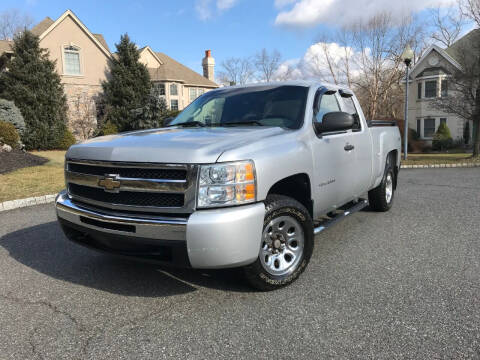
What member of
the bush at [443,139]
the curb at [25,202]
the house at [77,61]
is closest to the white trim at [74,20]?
the house at [77,61]

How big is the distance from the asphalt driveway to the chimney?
42536 millimetres

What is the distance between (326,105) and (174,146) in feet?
7.41

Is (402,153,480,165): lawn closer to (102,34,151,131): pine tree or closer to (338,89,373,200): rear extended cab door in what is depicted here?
(338,89,373,200): rear extended cab door

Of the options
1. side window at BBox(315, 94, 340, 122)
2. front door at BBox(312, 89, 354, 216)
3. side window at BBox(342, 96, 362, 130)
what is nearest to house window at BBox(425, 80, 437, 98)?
side window at BBox(342, 96, 362, 130)

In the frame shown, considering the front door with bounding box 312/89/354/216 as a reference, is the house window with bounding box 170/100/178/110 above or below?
above

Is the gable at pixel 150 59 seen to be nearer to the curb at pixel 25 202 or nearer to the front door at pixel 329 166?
the curb at pixel 25 202

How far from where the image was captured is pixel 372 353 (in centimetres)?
241

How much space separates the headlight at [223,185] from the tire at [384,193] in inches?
147

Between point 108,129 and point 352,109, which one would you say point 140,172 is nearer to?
point 352,109

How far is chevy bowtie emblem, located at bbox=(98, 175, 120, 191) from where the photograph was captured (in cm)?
306

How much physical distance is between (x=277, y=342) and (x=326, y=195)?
183cm

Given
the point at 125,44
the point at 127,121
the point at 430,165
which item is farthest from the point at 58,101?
the point at 430,165

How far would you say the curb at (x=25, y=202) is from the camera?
718 cm

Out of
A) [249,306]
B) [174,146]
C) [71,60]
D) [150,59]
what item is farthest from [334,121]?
[150,59]
